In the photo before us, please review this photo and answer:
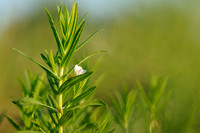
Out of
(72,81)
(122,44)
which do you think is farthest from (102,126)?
(122,44)

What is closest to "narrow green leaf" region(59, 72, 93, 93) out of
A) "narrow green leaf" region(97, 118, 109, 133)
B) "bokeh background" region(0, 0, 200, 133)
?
"narrow green leaf" region(97, 118, 109, 133)

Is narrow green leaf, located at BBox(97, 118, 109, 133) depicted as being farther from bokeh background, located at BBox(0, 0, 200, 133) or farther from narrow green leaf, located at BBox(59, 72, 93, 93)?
bokeh background, located at BBox(0, 0, 200, 133)

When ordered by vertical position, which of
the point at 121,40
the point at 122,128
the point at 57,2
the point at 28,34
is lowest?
the point at 122,128

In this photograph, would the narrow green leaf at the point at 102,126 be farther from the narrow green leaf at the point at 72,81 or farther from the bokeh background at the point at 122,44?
the bokeh background at the point at 122,44

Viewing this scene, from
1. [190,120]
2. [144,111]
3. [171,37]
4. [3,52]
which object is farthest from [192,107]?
[3,52]

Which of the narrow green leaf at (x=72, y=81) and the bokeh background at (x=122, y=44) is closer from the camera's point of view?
the narrow green leaf at (x=72, y=81)

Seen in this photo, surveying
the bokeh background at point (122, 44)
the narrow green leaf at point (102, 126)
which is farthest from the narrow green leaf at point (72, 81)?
the bokeh background at point (122, 44)

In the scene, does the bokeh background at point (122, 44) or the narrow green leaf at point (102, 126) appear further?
the bokeh background at point (122, 44)

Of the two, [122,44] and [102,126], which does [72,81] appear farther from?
[122,44]

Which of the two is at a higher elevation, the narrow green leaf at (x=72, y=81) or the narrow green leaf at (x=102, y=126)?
the narrow green leaf at (x=72, y=81)

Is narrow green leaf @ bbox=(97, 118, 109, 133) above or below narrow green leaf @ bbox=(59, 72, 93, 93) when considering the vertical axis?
below

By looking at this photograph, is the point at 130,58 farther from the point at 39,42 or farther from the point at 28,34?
the point at 28,34
